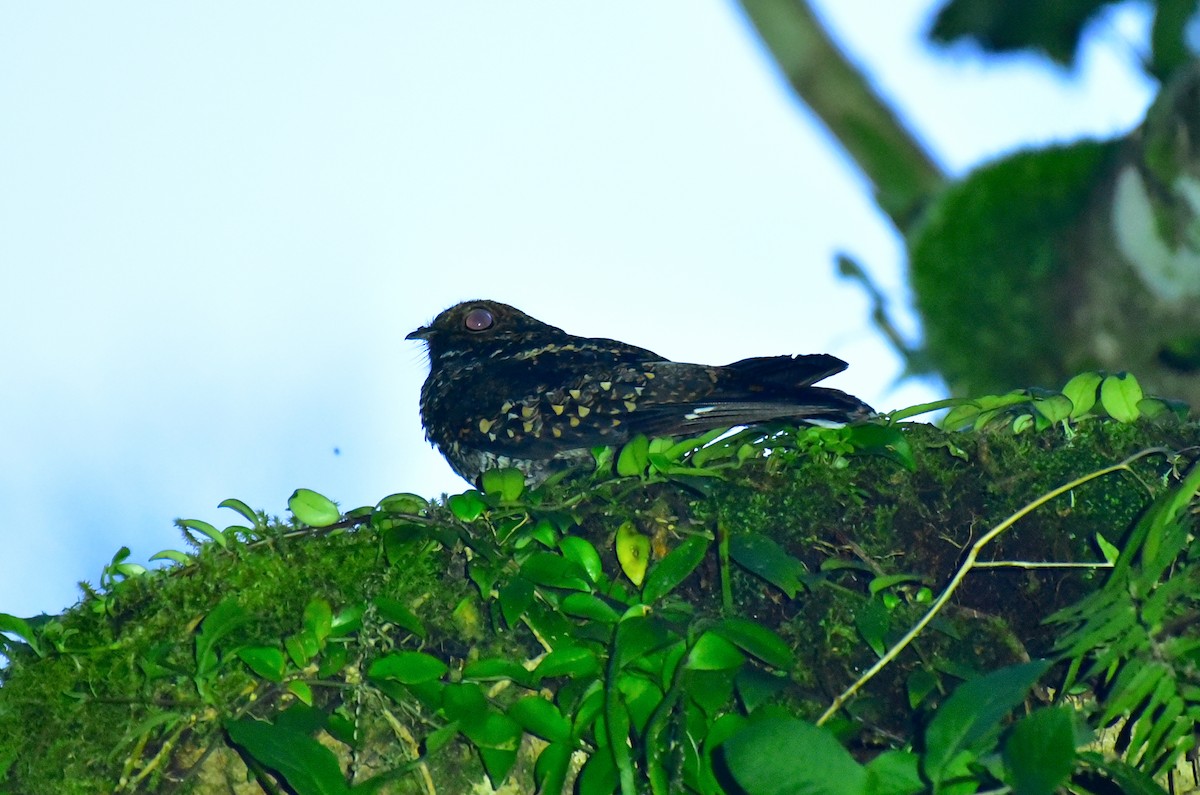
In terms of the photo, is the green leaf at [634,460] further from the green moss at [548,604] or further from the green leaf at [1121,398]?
the green leaf at [1121,398]

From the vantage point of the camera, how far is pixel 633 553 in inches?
106

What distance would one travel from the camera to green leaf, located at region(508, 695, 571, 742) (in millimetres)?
2406

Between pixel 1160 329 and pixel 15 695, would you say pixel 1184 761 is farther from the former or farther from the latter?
pixel 15 695

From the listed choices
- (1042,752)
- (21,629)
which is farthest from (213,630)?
(1042,752)

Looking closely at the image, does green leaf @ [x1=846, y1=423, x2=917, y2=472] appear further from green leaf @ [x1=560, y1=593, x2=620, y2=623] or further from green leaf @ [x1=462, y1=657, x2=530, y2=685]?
green leaf @ [x1=462, y1=657, x2=530, y2=685]

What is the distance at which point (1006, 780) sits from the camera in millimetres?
1851

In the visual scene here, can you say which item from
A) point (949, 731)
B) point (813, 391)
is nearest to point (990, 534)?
point (949, 731)

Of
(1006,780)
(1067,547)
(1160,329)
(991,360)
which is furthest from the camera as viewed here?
(991,360)

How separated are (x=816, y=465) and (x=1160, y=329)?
6.49ft

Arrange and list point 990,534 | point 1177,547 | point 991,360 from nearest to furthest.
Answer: point 1177,547
point 990,534
point 991,360

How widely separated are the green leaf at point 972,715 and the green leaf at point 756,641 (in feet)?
1.58

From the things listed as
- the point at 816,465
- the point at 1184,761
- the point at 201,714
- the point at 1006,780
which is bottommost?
the point at 1184,761

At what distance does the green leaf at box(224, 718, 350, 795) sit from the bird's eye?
11.2ft

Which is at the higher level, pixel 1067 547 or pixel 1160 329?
pixel 1160 329
